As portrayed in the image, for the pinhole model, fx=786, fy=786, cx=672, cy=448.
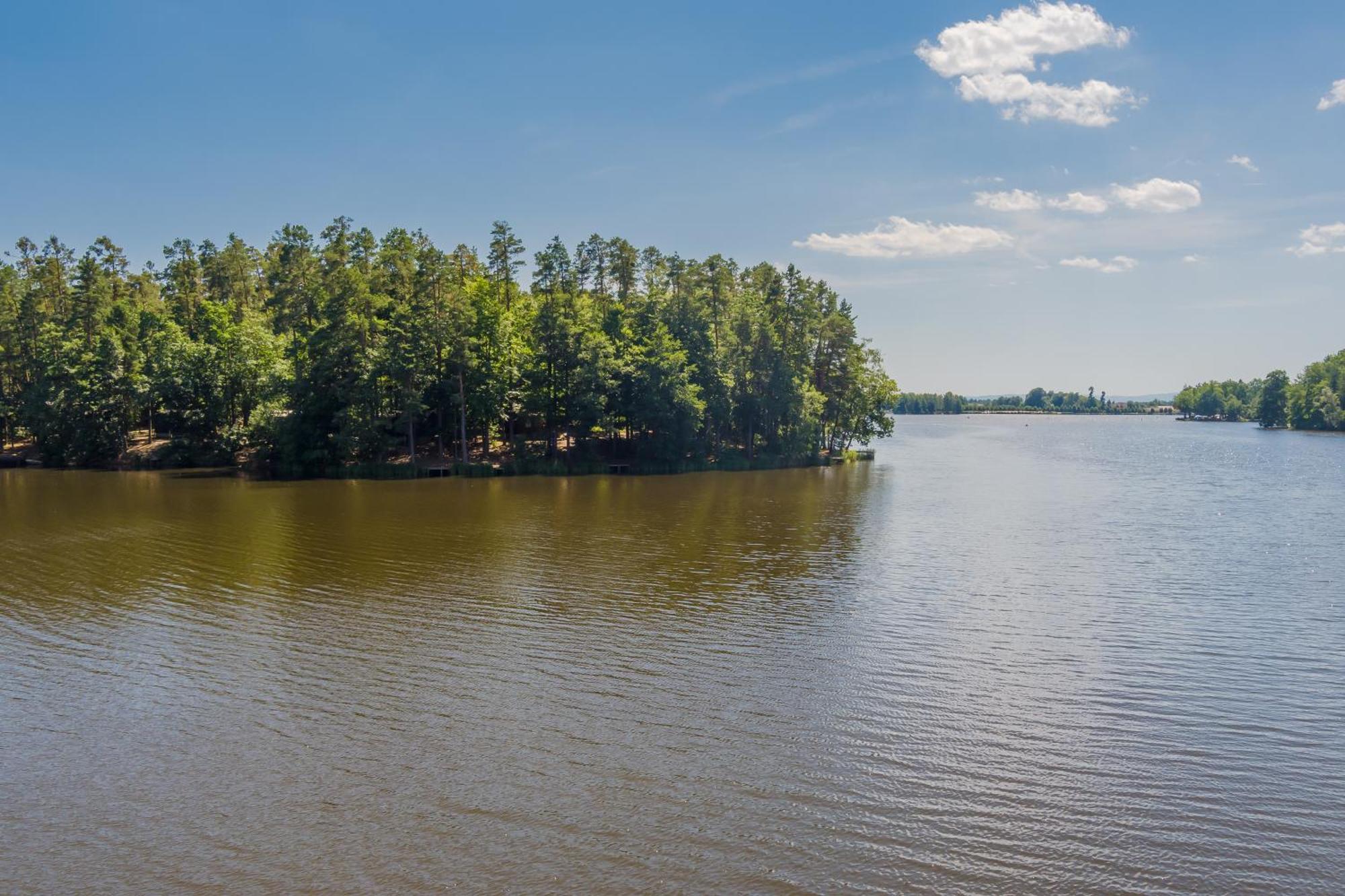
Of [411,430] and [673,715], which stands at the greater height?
[411,430]

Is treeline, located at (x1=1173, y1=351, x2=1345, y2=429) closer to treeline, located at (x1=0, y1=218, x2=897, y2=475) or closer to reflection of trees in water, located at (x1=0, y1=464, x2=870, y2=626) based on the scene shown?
treeline, located at (x1=0, y1=218, x2=897, y2=475)

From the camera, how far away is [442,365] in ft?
228

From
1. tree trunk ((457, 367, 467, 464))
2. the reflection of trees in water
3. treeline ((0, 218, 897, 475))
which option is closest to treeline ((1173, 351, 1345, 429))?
treeline ((0, 218, 897, 475))

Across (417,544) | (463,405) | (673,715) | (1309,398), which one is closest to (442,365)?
(463,405)

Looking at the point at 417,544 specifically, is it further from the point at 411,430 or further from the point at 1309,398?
the point at 1309,398

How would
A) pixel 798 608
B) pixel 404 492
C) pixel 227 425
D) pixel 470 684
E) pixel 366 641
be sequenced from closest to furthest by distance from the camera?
pixel 470 684 → pixel 366 641 → pixel 798 608 → pixel 404 492 → pixel 227 425

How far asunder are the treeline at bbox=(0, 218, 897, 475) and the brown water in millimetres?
35070

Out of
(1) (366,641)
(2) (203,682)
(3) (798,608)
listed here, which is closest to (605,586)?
(3) (798,608)

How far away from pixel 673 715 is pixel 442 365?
59117mm

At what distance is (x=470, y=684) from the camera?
1714 centimetres

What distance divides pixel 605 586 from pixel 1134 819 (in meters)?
17.6

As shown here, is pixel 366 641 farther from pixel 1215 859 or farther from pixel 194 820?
pixel 1215 859

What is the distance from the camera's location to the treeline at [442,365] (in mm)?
68875

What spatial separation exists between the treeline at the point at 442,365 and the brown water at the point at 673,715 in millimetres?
A: 35070
